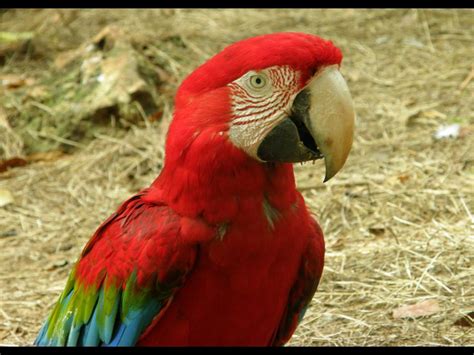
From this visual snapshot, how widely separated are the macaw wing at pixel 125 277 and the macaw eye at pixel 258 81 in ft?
1.61

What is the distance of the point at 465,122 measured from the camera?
537 cm

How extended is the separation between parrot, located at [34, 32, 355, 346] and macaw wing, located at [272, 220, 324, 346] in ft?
0.29

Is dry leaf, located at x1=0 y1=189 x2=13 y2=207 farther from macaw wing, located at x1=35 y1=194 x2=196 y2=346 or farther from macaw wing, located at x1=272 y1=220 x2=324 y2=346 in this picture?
macaw wing, located at x1=272 y1=220 x2=324 y2=346

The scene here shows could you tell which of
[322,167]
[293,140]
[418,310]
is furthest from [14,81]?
[293,140]

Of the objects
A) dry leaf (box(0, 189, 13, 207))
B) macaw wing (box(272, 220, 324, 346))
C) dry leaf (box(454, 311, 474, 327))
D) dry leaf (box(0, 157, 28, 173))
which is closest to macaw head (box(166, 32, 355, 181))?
macaw wing (box(272, 220, 324, 346))

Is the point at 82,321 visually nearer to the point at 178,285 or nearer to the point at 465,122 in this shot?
the point at 178,285

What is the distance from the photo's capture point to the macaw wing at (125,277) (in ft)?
8.64

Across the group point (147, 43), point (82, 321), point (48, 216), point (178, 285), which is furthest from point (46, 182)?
point (178, 285)

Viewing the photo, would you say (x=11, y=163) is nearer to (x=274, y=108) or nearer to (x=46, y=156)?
(x=46, y=156)

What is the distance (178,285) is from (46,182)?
287 cm

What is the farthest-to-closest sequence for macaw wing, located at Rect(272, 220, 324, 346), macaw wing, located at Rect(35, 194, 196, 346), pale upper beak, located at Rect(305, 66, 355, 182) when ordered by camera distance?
macaw wing, located at Rect(272, 220, 324, 346)
macaw wing, located at Rect(35, 194, 196, 346)
pale upper beak, located at Rect(305, 66, 355, 182)

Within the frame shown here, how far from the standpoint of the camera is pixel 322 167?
17.0ft

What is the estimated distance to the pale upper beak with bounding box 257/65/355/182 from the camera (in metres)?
2.53
